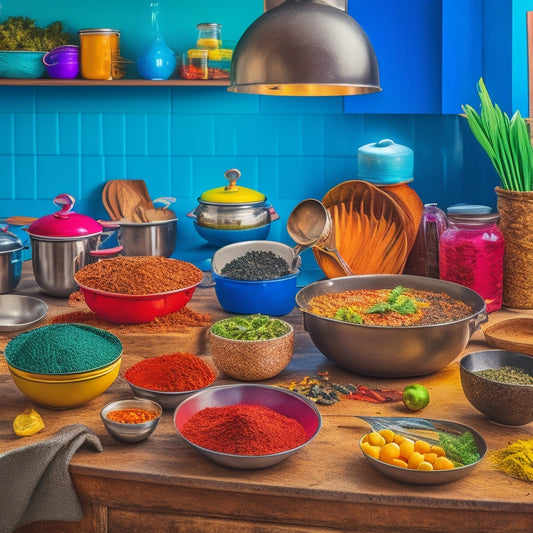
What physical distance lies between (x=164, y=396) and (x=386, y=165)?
1.62 metres

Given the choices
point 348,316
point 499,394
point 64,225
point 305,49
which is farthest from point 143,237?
point 499,394

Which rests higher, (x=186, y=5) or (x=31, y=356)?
(x=186, y=5)

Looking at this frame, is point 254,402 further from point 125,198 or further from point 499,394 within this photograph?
point 125,198

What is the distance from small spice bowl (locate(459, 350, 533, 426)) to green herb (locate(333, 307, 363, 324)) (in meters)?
0.30

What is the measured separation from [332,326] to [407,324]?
19 cm

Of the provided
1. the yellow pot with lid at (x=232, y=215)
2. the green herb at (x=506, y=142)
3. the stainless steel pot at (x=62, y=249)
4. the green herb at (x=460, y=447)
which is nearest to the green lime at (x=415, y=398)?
the green herb at (x=460, y=447)

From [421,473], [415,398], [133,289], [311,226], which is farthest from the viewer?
[311,226]

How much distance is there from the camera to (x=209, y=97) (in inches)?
150

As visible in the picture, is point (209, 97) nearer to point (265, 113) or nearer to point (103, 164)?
point (265, 113)

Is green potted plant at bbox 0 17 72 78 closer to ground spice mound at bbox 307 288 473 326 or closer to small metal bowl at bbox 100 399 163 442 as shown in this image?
ground spice mound at bbox 307 288 473 326

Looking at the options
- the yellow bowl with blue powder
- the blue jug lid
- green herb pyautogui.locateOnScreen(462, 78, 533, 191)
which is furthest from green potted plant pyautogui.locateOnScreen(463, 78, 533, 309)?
the yellow bowl with blue powder

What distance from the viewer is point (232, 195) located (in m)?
3.27

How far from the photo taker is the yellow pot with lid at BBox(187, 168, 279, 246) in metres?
3.25

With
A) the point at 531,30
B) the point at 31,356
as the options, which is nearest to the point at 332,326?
the point at 31,356
